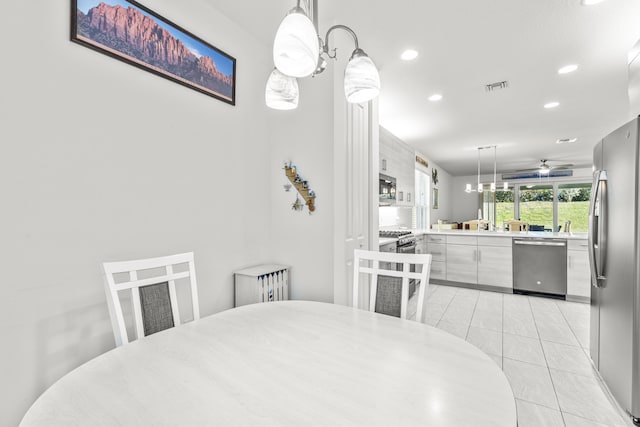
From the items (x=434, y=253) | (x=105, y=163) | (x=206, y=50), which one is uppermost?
Answer: (x=206, y=50)

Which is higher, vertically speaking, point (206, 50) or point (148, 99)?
point (206, 50)

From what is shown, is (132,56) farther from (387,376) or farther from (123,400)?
(387,376)

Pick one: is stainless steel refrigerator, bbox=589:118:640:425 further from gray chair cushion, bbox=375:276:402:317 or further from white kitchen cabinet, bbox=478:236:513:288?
white kitchen cabinet, bbox=478:236:513:288

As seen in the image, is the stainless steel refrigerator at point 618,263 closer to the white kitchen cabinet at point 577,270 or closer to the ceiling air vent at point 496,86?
the ceiling air vent at point 496,86

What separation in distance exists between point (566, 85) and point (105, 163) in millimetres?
4418

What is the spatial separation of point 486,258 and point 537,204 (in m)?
6.36

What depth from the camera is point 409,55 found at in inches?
106

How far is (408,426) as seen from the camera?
67cm

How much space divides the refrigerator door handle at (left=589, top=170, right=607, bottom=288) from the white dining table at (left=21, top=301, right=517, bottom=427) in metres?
1.74

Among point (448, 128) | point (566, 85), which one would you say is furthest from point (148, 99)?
point (448, 128)

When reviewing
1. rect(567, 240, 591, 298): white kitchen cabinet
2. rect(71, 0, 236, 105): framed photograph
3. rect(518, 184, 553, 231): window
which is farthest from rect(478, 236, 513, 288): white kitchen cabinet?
rect(518, 184, 553, 231): window

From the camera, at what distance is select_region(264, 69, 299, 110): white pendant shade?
49.0 inches

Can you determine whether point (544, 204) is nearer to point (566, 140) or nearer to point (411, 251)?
point (566, 140)

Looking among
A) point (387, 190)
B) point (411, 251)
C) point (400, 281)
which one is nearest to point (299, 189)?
point (400, 281)
